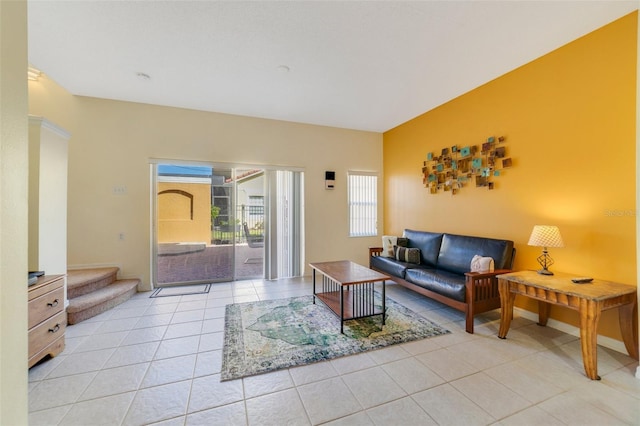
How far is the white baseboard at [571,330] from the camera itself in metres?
2.31

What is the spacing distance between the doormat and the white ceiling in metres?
3.03

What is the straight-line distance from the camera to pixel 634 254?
2238 mm

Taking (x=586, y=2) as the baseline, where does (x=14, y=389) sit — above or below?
below

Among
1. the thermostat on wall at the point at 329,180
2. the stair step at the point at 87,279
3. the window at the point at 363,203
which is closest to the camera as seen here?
the stair step at the point at 87,279

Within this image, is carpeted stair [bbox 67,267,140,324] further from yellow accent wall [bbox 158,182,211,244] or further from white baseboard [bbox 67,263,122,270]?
yellow accent wall [bbox 158,182,211,244]

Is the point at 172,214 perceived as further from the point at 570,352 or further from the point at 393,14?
the point at 570,352

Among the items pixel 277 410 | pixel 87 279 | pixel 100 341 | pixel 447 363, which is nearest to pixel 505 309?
pixel 447 363

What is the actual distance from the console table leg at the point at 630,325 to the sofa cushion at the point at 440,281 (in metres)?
1.19

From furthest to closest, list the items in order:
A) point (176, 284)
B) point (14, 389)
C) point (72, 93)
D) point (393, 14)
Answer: point (176, 284), point (72, 93), point (393, 14), point (14, 389)

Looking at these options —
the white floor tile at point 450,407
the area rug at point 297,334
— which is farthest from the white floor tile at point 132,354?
the white floor tile at point 450,407

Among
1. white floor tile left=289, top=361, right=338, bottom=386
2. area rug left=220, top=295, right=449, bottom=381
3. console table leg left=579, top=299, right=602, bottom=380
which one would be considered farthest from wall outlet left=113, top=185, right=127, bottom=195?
console table leg left=579, top=299, right=602, bottom=380

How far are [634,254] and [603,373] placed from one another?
3.52 feet

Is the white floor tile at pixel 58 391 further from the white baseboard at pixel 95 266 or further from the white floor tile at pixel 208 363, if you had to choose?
the white baseboard at pixel 95 266

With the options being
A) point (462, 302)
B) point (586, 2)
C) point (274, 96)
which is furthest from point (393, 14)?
point (462, 302)
